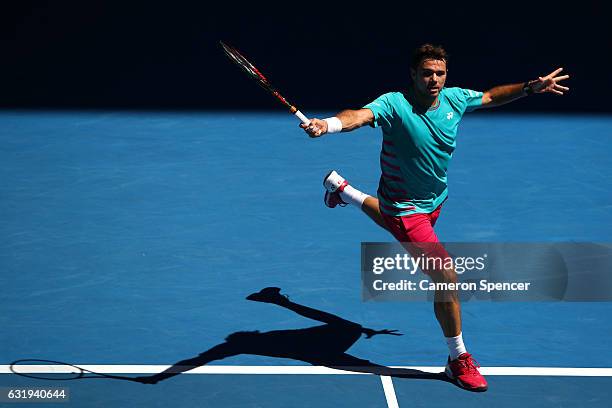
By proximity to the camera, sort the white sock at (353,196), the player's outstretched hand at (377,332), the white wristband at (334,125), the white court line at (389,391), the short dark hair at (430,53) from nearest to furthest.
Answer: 1. the white wristband at (334,125)
2. the white court line at (389,391)
3. the short dark hair at (430,53)
4. the player's outstretched hand at (377,332)
5. the white sock at (353,196)

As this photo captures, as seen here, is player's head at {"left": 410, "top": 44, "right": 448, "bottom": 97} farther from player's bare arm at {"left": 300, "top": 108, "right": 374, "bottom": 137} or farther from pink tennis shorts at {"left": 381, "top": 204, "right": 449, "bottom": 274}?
pink tennis shorts at {"left": 381, "top": 204, "right": 449, "bottom": 274}

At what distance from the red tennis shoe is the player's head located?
2.09m

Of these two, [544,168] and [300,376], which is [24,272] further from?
[544,168]

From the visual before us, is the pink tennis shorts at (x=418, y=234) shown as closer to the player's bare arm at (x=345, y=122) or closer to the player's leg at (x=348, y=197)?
the player's leg at (x=348, y=197)

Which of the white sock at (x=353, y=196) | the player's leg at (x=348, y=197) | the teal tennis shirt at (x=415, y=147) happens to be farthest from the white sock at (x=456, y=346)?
the white sock at (x=353, y=196)

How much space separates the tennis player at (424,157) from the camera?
9.84m

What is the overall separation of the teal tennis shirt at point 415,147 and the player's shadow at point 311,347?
1.22 meters

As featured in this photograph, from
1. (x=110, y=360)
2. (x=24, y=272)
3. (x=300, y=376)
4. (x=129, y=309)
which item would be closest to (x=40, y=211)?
(x=24, y=272)

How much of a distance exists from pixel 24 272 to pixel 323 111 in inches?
199

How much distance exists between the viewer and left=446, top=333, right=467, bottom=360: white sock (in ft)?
32.6

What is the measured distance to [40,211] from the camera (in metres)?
13.1

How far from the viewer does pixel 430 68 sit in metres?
9.82

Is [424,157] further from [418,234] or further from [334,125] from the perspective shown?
[334,125]

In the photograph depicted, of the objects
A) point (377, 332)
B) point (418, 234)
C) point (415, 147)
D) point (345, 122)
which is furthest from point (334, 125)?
point (377, 332)
